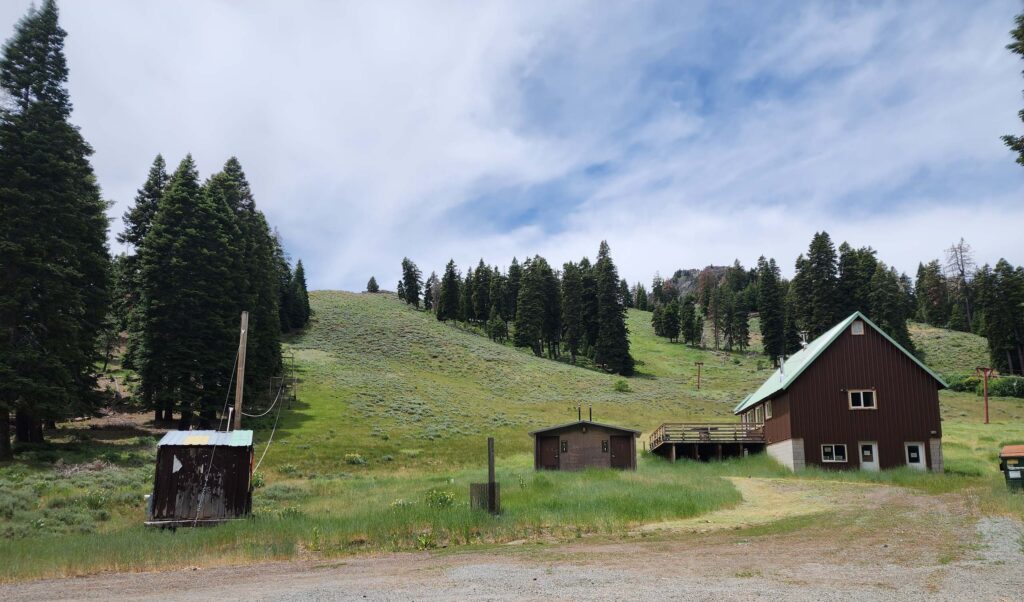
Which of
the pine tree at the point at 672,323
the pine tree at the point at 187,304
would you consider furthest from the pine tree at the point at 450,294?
the pine tree at the point at 187,304

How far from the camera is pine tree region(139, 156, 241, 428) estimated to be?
38438 millimetres

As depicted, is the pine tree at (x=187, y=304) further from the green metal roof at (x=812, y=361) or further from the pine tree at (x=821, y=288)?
the pine tree at (x=821, y=288)

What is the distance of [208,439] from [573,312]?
255ft

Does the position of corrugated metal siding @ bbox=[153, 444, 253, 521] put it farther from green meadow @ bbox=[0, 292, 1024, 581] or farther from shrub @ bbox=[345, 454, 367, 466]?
shrub @ bbox=[345, 454, 367, 466]

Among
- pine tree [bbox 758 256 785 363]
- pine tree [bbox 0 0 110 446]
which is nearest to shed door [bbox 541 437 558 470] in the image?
pine tree [bbox 0 0 110 446]

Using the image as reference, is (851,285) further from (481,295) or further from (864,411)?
Result: (481,295)

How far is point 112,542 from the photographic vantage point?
15.8 metres

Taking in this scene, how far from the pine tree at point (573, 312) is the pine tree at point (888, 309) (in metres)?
38.2

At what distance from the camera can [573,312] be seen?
317ft

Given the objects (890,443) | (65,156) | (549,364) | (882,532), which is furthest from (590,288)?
(882,532)

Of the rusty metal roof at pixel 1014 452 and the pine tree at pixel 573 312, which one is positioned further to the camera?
the pine tree at pixel 573 312

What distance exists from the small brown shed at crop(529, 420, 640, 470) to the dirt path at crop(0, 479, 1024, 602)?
775 inches

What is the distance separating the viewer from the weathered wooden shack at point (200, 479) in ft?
66.6

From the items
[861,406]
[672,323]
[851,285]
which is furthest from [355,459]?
[672,323]
